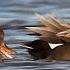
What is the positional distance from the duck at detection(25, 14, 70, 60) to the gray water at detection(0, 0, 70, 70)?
4.6 inches

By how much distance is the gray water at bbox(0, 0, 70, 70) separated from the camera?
832 centimetres

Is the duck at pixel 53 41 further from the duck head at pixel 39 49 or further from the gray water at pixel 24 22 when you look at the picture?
the gray water at pixel 24 22

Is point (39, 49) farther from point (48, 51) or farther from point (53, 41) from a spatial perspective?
point (53, 41)

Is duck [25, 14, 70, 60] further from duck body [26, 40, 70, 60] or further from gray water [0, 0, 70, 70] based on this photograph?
gray water [0, 0, 70, 70]

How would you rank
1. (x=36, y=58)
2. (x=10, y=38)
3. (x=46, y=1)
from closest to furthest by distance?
(x=36, y=58), (x=10, y=38), (x=46, y=1)

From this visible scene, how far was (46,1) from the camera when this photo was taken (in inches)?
564

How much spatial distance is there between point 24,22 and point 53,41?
366cm

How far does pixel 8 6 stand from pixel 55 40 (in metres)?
5.39

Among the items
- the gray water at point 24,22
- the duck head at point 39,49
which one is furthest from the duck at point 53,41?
the gray water at point 24,22

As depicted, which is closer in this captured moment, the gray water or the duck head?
the gray water

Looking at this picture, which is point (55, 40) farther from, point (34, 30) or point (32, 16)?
point (32, 16)

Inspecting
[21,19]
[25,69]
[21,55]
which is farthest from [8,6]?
[25,69]

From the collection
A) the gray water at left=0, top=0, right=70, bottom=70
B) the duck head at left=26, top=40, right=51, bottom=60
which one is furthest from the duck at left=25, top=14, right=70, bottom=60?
the gray water at left=0, top=0, right=70, bottom=70

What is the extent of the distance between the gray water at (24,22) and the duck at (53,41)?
117 millimetres
